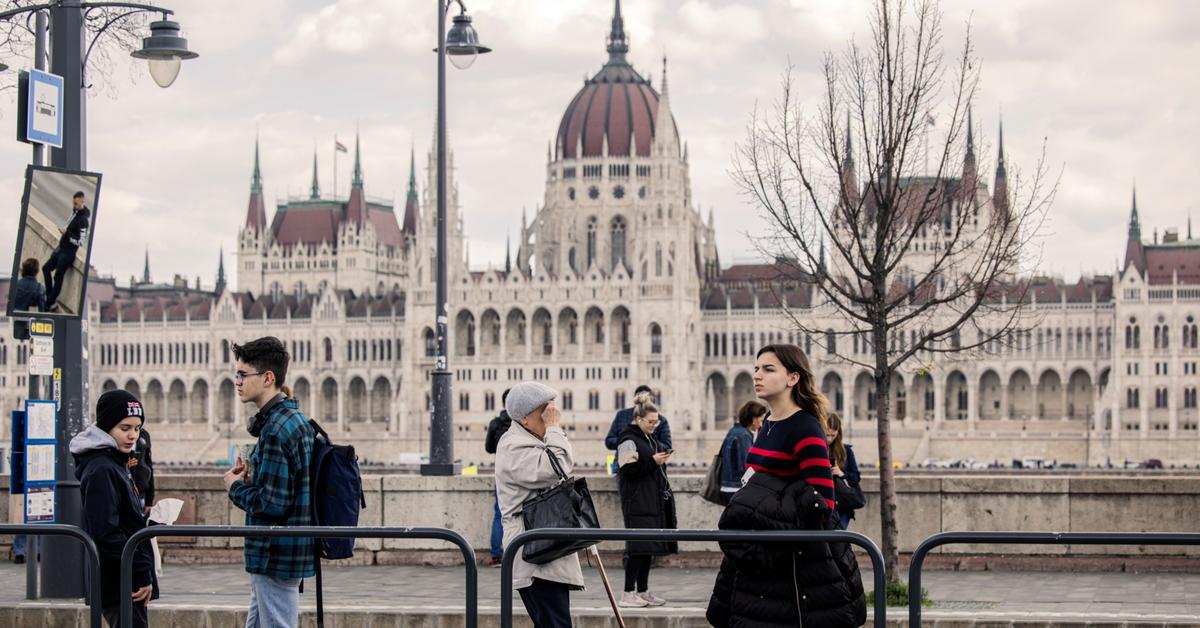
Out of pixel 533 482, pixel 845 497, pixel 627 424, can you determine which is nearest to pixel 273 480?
pixel 533 482

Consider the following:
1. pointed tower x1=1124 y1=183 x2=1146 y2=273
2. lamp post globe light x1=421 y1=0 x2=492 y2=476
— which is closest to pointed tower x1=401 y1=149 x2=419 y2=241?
pointed tower x1=1124 y1=183 x2=1146 y2=273

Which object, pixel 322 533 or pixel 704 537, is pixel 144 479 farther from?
pixel 704 537

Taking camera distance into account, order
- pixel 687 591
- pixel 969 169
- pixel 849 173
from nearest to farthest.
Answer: pixel 687 591
pixel 849 173
pixel 969 169

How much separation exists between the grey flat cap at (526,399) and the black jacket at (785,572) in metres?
1.51

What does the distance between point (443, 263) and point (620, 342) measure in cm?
8350

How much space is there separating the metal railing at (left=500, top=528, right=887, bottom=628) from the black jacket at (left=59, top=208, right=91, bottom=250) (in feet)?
16.4

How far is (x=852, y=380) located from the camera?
100125 millimetres

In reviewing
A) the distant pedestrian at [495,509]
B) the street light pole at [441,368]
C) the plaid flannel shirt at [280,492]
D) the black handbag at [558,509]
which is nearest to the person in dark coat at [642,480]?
the distant pedestrian at [495,509]

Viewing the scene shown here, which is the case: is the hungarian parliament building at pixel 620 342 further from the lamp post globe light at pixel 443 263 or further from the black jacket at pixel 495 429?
the black jacket at pixel 495 429

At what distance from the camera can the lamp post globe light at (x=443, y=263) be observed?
19.1m

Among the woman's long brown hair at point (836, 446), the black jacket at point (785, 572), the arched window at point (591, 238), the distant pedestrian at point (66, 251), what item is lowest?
the black jacket at point (785, 572)

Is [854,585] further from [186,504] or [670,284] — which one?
[670,284]

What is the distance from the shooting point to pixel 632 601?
1278 centimetres

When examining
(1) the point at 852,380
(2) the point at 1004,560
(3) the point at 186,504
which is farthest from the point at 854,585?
(1) the point at 852,380
